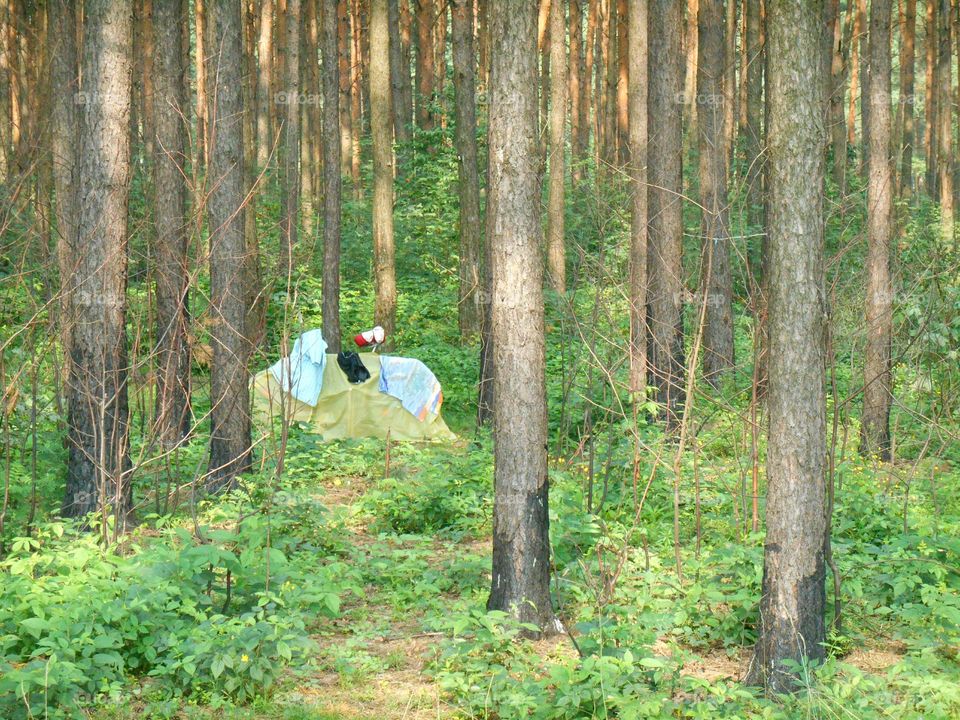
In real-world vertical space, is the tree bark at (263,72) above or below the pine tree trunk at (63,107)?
above

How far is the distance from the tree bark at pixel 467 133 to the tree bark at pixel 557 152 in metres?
2.48

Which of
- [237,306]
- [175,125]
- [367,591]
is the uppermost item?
[175,125]

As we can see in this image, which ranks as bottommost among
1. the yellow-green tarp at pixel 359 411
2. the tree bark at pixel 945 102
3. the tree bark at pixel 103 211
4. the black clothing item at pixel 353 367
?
the yellow-green tarp at pixel 359 411

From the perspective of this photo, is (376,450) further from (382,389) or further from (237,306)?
(237,306)

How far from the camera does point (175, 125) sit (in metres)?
9.95

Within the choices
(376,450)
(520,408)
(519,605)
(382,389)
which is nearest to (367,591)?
(519,605)

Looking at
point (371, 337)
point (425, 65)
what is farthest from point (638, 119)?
point (425, 65)

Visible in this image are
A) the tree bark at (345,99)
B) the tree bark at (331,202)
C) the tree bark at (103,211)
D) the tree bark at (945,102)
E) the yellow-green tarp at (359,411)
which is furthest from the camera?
the tree bark at (345,99)

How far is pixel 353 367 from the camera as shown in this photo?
13289 millimetres

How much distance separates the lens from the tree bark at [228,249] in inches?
359

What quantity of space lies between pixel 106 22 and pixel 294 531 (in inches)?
164

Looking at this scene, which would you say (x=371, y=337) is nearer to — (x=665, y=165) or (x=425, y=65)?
(x=665, y=165)

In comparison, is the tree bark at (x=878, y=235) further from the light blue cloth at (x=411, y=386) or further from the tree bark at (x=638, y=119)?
the light blue cloth at (x=411, y=386)

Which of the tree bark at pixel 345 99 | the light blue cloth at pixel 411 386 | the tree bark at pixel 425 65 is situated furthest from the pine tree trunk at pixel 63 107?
the tree bark at pixel 425 65
